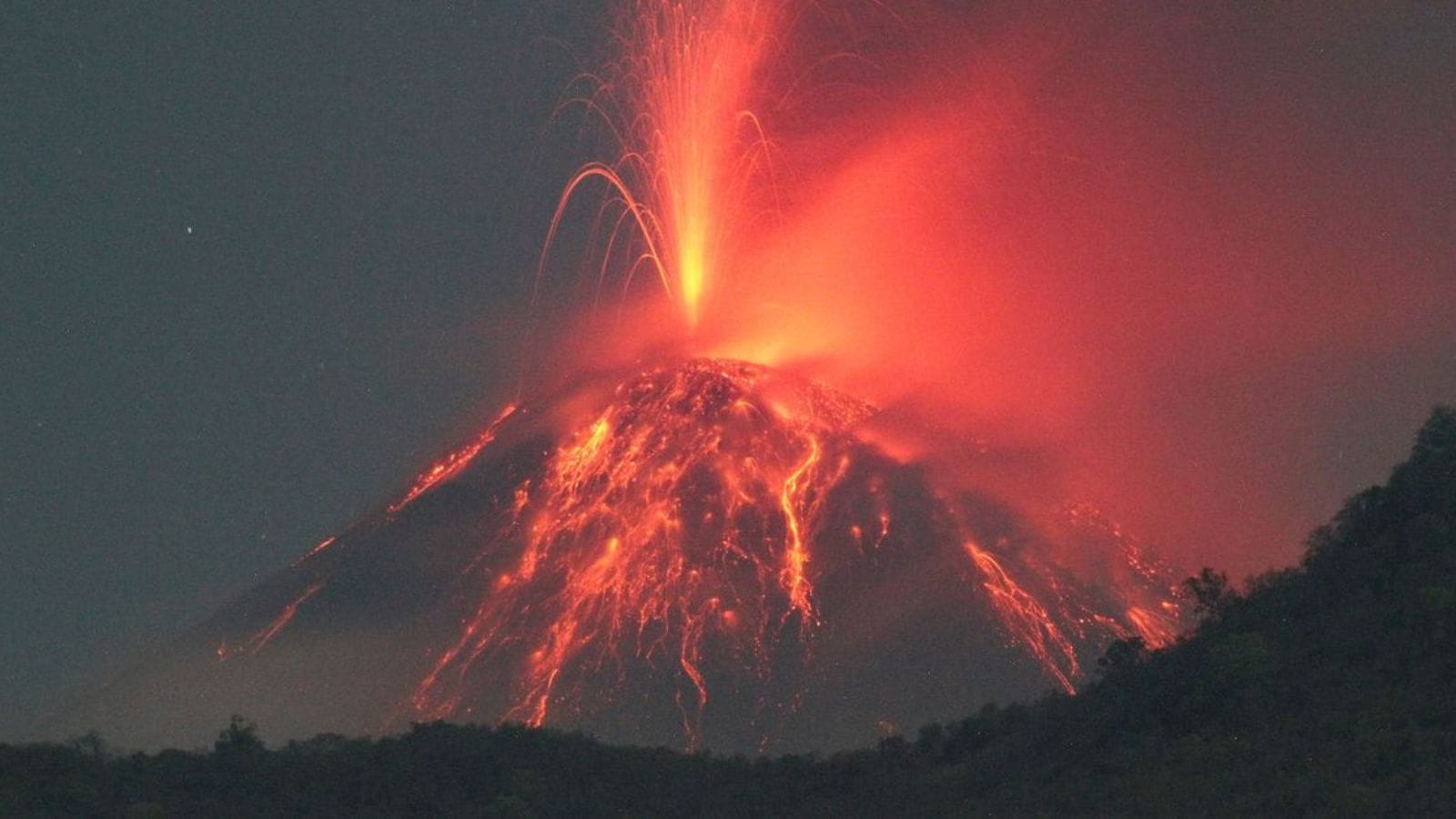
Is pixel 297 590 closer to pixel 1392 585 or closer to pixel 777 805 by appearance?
pixel 777 805

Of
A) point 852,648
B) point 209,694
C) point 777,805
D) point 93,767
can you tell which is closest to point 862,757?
point 777,805

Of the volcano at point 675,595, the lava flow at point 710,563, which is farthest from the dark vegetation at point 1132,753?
the lava flow at point 710,563

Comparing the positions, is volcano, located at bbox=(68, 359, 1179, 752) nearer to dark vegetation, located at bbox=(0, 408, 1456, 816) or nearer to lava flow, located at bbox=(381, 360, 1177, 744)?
lava flow, located at bbox=(381, 360, 1177, 744)

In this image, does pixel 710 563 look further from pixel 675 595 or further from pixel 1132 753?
pixel 1132 753

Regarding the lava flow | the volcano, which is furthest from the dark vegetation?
the lava flow

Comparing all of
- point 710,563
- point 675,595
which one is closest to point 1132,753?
point 675,595

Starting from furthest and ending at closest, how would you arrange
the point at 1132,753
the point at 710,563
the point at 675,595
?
1. the point at 710,563
2. the point at 675,595
3. the point at 1132,753
